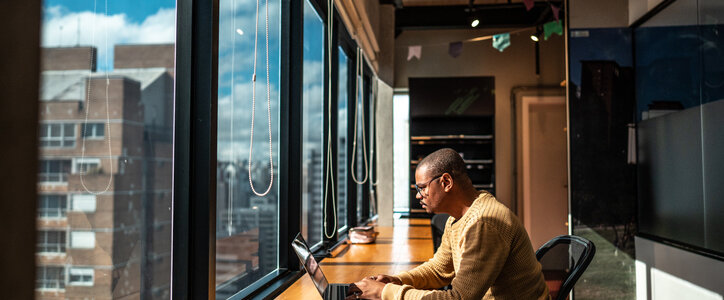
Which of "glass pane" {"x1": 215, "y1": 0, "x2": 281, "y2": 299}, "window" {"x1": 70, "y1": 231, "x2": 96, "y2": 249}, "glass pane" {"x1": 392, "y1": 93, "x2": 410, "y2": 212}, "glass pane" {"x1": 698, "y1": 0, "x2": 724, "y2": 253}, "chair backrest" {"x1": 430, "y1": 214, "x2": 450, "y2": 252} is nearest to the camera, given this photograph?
"window" {"x1": 70, "y1": 231, "x2": 96, "y2": 249}

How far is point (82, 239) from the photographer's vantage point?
4.11 feet

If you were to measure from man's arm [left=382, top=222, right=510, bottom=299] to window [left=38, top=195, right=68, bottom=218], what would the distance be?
40.0 inches

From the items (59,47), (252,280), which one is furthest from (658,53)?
(59,47)

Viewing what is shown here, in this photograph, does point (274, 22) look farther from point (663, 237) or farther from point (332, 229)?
point (663, 237)

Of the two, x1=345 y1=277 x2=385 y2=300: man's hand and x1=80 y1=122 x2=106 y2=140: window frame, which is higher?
x1=80 y1=122 x2=106 y2=140: window frame

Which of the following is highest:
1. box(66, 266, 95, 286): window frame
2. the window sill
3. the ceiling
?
the ceiling

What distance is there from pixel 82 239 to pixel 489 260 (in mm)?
1088

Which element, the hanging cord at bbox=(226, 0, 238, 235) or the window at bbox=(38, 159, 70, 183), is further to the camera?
the hanging cord at bbox=(226, 0, 238, 235)

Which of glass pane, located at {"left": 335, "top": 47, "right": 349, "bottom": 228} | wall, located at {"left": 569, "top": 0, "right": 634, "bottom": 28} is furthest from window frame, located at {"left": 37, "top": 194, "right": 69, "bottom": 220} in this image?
wall, located at {"left": 569, "top": 0, "right": 634, "bottom": 28}

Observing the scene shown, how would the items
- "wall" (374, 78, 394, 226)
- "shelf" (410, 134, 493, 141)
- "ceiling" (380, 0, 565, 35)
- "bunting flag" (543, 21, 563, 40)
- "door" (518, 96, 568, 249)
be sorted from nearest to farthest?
"bunting flag" (543, 21, 563, 40) < "wall" (374, 78, 394, 226) < "ceiling" (380, 0, 565, 35) < "shelf" (410, 134, 493, 141) < "door" (518, 96, 568, 249)

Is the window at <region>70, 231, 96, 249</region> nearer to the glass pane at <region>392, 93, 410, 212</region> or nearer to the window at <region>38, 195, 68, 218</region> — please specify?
the window at <region>38, 195, 68, 218</region>

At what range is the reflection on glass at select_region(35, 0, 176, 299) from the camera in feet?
3.79

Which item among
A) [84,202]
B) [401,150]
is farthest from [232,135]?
[401,150]

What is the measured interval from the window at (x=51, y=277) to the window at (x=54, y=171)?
0.19 metres
